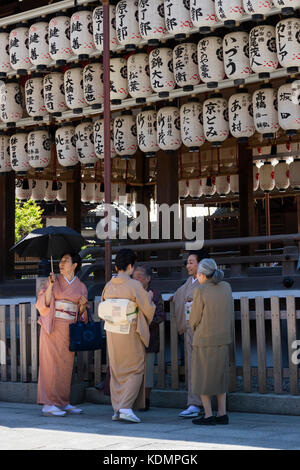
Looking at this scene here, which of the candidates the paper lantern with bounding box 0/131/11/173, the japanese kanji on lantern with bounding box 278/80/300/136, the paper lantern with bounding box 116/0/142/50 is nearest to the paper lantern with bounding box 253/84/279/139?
the japanese kanji on lantern with bounding box 278/80/300/136

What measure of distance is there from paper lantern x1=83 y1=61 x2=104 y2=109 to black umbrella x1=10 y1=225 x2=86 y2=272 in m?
Answer: 4.08

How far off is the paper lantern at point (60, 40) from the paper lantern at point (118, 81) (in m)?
0.84

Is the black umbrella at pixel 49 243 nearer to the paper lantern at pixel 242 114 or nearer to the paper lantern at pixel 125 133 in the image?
the paper lantern at pixel 242 114

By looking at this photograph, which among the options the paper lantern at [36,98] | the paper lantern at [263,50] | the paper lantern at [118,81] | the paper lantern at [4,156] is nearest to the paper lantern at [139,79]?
the paper lantern at [118,81]

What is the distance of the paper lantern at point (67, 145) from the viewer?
45.1ft

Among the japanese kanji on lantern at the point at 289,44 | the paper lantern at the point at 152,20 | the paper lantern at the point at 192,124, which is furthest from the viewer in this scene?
the paper lantern at the point at 192,124

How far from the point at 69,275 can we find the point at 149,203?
35.5ft

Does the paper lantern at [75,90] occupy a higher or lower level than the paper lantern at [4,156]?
higher

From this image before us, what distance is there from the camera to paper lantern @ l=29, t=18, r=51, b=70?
42.9 ft

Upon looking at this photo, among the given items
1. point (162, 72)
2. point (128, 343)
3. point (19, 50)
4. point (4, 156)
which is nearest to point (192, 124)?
point (162, 72)

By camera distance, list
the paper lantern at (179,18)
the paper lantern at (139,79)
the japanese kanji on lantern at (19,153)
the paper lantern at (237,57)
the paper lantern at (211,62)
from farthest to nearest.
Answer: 1. the japanese kanji on lantern at (19,153)
2. the paper lantern at (139,79)
3. the paper lantern at (211,62)
4. the paper lantern at (179,18)
5. the paper lantern at (237,57)

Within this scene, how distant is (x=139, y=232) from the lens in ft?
62.3

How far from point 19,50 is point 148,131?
2.84 metres

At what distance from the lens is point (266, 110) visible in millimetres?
11328
